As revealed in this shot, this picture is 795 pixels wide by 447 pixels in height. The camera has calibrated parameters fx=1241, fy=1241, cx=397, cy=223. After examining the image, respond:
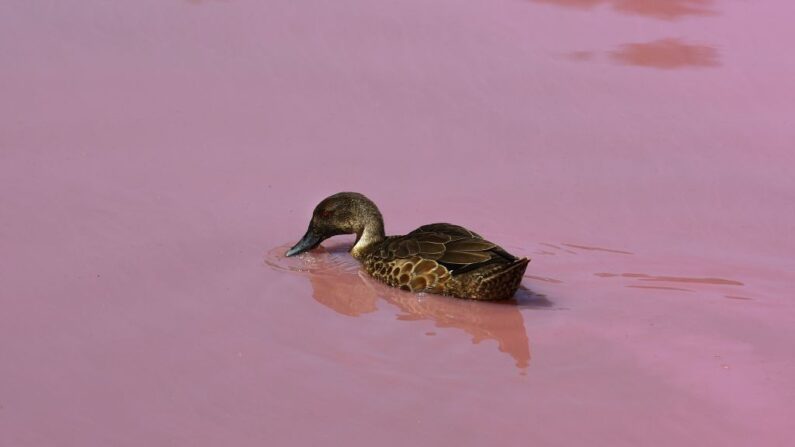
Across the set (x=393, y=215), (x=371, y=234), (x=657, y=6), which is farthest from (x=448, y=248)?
(x=657, y=6)

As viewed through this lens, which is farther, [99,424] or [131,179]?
[131,179]

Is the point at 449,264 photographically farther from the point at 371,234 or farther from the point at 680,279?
the point at 680,279

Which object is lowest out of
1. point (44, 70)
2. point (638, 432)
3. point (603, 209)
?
point (638, 432)

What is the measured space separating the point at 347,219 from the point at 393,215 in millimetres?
512

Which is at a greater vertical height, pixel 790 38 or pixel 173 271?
pixel 790 38

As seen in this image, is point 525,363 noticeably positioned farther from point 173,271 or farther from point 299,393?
point 173,271

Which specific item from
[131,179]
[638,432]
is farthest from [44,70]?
[638,432]

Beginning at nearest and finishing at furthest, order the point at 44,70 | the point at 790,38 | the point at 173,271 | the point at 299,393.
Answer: the point at 299,393
the point at 173,271
the point at 44,70
the point at 790,38

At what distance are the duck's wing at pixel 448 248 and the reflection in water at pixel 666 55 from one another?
155 inches

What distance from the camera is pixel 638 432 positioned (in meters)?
5.80

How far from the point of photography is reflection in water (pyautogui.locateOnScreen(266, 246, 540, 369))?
7062 millimetres

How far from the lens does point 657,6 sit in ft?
40.4

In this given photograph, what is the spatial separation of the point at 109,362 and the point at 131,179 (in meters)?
2.82

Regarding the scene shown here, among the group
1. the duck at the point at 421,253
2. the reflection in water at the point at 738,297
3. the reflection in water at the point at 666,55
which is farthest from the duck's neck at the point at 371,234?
the reflection in water at the point at 666,55
